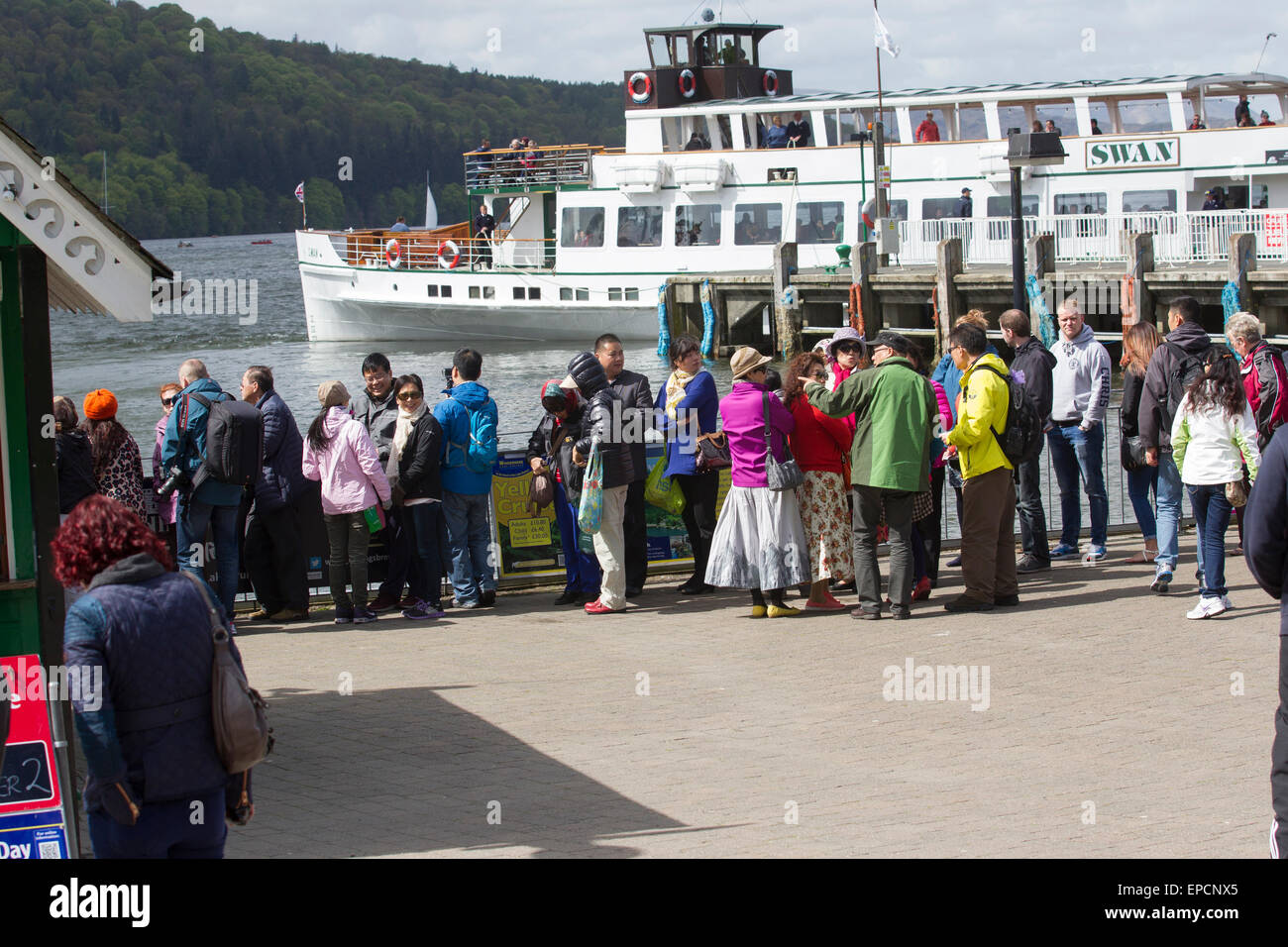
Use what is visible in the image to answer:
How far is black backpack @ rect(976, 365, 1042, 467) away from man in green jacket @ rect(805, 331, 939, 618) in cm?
47

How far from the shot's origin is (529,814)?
610cm

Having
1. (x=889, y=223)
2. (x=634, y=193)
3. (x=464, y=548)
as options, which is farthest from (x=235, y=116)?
(x=464, y=548)

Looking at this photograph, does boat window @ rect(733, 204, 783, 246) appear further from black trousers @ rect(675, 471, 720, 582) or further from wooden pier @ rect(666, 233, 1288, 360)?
black trousers @ rect(675, 471, 720, 582)

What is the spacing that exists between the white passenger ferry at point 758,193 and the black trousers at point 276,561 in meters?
21.8

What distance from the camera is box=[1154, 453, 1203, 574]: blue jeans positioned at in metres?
9.87

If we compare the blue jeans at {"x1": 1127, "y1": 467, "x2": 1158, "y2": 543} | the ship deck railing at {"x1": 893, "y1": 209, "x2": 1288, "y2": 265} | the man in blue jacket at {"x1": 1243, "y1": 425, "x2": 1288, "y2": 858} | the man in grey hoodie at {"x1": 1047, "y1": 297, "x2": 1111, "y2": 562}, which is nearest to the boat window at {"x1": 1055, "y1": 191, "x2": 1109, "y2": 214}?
the ship deck railing at {"x1": 893, "y1": 209, "x2": 1288, "y2": 265}

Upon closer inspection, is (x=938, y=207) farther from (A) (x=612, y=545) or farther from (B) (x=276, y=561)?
(B) (x=276, y=561)

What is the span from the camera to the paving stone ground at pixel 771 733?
5.74 metres

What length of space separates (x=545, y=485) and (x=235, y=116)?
115600 mm

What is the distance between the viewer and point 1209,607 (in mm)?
9156

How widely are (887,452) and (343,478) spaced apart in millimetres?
3565

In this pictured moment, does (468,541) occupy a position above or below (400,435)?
below

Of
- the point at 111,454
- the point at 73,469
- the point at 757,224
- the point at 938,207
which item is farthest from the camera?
the point at 757,224

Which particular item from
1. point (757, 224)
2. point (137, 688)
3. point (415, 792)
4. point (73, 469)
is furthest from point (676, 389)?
point (757, 224)
